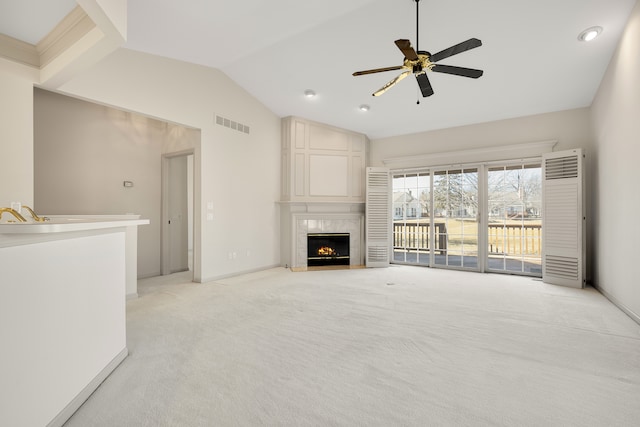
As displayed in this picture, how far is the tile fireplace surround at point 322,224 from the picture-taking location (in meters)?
6.04

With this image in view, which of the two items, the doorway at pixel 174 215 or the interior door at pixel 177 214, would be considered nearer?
the doorway at pixel 174 215

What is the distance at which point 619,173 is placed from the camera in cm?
343

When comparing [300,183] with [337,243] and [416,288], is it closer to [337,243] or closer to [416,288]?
[337,243]

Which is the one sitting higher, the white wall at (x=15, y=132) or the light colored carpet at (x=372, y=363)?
the white wall at (x=15, y=132)

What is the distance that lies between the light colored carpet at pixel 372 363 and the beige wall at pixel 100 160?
5.82 feet

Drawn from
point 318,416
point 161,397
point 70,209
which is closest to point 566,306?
point 318,416

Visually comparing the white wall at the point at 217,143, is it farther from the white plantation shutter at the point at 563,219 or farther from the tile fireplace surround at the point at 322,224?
the white plantation shutter at the point at 563,219

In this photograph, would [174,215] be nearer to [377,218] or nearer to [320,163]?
[320,163]

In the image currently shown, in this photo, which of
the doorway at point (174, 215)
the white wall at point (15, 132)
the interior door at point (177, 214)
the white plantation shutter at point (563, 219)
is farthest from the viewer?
the interior door at point (177, 214)

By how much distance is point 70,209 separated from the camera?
4219 millimetres

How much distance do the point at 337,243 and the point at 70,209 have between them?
178 inches

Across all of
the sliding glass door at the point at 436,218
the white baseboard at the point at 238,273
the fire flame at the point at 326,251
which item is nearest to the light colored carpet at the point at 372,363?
the white baseboard at the point at 238,273

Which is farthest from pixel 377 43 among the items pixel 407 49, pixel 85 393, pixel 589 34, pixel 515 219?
pixel 85 393

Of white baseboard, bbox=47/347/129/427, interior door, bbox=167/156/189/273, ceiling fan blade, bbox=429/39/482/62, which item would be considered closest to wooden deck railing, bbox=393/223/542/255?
ceiling fan blade, bbox=429/39/482/62
